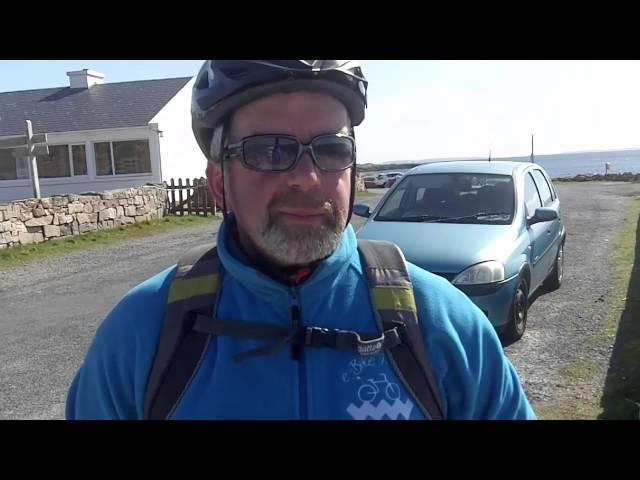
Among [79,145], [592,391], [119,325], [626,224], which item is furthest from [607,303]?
[79,145]

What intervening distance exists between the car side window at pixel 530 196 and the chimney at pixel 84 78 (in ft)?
82.9

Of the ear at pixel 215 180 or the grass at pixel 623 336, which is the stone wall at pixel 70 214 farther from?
Answer: the ear at pixel 215 180

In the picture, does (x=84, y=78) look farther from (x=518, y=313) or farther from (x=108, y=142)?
(x=518, y=313)

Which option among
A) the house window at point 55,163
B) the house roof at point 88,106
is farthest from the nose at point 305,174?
the house window at point 55,163

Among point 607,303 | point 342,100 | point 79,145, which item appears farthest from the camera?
point 79,145

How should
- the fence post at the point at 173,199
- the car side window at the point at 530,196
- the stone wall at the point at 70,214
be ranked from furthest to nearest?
the fence post at the point at 173,199
the stone wall at the point at 70,214
the car side window at the point at 530,196

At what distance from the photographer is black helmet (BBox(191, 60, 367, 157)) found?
157cm

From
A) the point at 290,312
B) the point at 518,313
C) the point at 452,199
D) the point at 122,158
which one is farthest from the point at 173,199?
the point at 290,312

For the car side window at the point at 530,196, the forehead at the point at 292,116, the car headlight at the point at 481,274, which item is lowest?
the car headlight at the point at 481,274

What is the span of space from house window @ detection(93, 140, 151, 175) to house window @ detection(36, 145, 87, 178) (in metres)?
0.71

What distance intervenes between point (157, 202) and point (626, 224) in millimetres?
13057

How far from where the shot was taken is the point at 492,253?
18.9ft

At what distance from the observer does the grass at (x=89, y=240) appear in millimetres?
12127
